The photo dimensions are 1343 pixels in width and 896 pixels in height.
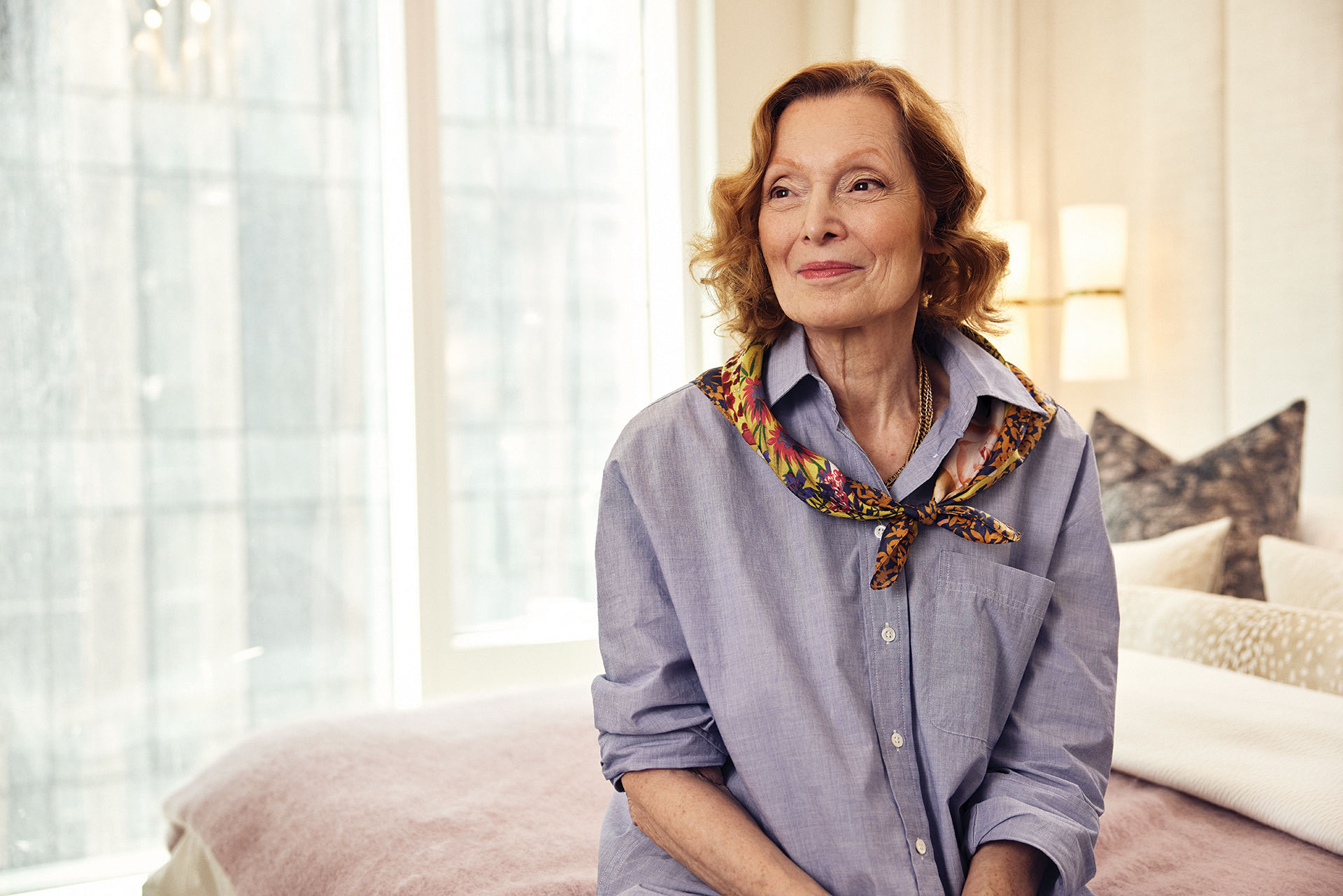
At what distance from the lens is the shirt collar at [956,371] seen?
121 centimetres

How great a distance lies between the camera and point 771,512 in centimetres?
115

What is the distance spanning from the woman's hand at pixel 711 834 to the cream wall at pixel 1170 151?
1.52 meters

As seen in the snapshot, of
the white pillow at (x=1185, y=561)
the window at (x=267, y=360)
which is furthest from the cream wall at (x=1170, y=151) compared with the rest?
the window at (x=267, y=360)

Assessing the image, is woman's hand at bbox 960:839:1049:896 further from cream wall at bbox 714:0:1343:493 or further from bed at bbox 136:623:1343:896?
cream wall at bbox 714:0:1343:493

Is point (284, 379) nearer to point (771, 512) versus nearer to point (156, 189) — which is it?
point (156, 189)

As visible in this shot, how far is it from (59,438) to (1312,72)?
311cm

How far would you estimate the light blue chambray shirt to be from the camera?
3.52 ft

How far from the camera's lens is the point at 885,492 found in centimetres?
115

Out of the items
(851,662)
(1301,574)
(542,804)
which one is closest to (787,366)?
(851,662)

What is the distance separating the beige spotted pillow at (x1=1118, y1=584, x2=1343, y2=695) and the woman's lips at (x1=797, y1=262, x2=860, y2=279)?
2.35ft

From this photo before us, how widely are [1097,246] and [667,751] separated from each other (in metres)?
2.22

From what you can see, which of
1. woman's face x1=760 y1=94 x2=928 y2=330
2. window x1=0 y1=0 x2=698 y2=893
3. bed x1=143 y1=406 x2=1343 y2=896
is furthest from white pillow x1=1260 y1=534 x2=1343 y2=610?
→ window x1=0 y1=0 x2=698 y2=893

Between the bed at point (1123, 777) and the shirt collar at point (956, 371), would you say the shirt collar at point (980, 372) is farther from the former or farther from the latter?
the bed at point (1123, 777)

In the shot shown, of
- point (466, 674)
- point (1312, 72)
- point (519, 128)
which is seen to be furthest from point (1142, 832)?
point (519, 128)
